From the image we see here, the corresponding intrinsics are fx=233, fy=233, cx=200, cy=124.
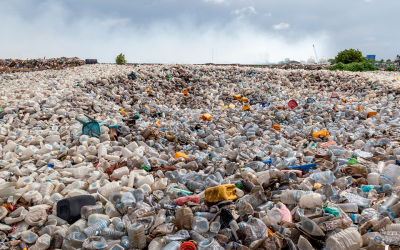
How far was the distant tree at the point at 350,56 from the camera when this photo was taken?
716 inches

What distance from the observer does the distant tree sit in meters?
18.2

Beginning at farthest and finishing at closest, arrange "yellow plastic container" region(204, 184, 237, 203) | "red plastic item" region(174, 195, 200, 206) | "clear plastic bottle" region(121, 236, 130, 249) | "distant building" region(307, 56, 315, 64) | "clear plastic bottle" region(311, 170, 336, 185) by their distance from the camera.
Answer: "distant building" region(307, 56, 315, 64) < "clear plastic bottle" region(311, 170, 336, 185) < "red plastic item" region(174, 195, 200, 206) < "yellow plastic container" region(204, 184, 237, 203) < "clear plastic bottle" region(121, 236, 130, 249)

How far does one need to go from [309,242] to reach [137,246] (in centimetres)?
121

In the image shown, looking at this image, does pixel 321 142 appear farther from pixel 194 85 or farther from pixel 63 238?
pixel 194 85

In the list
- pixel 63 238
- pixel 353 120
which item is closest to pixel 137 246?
pixel 63 238

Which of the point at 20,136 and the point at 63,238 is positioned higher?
the point at 20,136

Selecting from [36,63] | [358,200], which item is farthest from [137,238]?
[36,63]

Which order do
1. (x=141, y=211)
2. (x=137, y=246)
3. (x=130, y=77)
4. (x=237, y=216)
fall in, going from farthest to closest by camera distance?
(x=130, y=77) → (x=141, y=211) → (x=237, y=216) → (x=137, y=246)

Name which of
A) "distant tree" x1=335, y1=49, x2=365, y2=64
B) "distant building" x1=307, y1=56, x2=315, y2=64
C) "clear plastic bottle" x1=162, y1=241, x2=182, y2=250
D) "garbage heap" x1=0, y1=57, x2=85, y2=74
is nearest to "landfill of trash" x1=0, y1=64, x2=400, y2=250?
"clear plastic bottle" x1=162, y1=241, x2=182, y2=250

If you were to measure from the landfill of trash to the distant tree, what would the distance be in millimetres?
14250

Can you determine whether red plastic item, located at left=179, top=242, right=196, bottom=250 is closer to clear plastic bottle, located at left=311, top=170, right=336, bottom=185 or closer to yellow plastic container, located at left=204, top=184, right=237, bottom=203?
yellow plastic container, located at left=204, top=184, right=237, bottom=203

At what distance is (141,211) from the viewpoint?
2033mm

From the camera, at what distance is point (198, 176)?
281cm

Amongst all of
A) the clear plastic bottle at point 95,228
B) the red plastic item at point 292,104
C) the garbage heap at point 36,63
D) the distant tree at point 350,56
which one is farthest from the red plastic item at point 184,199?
the distant tree at point 350,56
